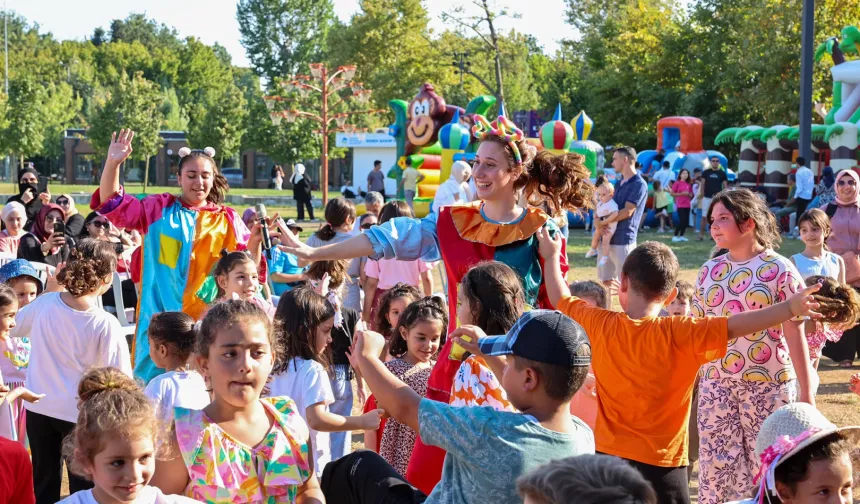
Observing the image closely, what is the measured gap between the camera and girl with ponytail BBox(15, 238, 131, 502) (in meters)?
4.89

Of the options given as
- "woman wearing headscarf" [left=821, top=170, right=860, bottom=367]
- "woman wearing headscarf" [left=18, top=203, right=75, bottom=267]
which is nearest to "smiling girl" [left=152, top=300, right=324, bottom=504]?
"woman wearing headscarf" [left=18, top=203, right=75, bottom=267]

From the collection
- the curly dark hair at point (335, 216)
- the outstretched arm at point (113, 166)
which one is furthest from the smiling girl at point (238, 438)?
the curly dark hair at point (335, 216)

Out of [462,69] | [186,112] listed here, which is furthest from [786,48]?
[186,112]

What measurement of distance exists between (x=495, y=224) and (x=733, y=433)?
1585 mm

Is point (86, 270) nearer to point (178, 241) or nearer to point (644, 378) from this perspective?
point (178, 241)

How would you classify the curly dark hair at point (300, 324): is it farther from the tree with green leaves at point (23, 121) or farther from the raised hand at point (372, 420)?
the tree with green leaves at point (23, 121)

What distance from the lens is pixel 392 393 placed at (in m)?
2.84

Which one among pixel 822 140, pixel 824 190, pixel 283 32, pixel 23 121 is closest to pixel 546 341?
pixel 824 190

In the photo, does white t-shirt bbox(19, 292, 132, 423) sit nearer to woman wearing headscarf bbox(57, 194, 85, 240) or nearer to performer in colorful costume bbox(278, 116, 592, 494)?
performer in colorful costume bbox(278, 116, 592, 494)

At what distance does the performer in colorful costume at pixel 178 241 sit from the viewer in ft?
17.9

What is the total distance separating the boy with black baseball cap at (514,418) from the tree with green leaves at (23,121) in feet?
173

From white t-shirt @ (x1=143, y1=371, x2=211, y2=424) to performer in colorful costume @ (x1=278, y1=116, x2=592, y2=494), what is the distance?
2.34 feet

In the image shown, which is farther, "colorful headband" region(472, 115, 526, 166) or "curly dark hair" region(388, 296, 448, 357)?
"curly dark hair" region(388, 296, 448, 357)

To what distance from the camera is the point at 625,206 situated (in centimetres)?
1157
